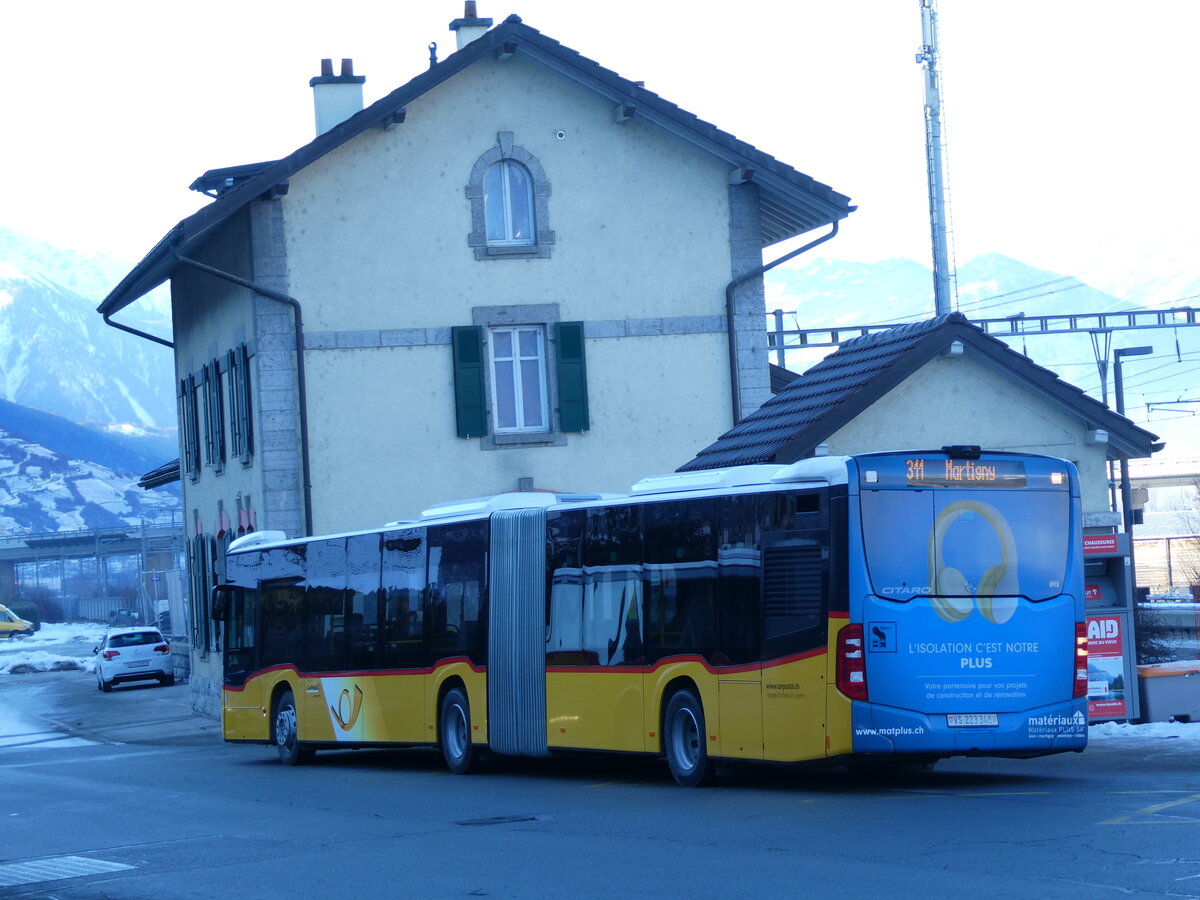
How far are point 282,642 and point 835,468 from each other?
10.8 metres

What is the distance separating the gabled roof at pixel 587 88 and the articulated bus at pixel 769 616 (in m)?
9.64

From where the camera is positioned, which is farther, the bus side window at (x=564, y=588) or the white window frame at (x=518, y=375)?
the white window frame at (x=518, y=375)

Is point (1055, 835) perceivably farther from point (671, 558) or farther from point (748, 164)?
point (748, 164)

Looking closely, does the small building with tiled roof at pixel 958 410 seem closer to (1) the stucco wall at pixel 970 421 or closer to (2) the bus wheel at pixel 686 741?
(1) the stucco wall at pixel 970 421

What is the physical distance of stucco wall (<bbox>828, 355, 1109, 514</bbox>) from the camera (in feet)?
70.0

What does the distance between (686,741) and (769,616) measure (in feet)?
5.70

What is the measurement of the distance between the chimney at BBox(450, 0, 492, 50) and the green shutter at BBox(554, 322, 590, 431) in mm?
5925

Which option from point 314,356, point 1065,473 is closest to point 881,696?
point 1065,473

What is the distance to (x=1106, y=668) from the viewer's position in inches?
762

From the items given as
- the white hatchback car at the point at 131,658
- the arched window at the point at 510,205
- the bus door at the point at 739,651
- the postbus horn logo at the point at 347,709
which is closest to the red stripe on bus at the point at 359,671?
the postbus horn logo at the point at 347,709

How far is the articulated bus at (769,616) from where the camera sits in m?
14.2

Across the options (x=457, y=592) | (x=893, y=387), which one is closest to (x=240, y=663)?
(x=457, y=592)

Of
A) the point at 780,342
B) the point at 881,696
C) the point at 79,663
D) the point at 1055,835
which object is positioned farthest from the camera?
the point at 79,663

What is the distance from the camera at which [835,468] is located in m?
14.4
